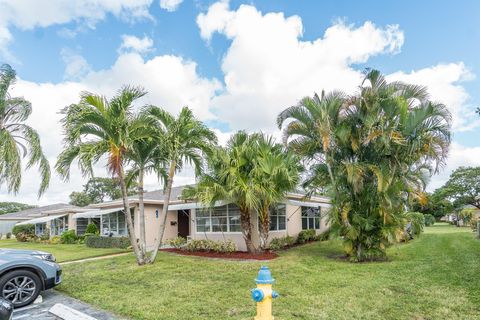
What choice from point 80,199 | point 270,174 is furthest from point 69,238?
point 80,199

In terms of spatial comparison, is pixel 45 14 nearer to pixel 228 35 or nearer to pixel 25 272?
pixel 228 35

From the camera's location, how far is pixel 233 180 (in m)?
13.0

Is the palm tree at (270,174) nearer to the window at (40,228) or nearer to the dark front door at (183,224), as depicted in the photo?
the dark front door at (183,224)

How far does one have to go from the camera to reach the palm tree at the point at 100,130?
422 inches

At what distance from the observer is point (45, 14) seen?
11.9m

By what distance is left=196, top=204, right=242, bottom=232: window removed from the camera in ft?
53.9

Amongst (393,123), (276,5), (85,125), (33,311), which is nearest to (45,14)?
(85,125)

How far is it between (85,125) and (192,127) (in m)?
3.65

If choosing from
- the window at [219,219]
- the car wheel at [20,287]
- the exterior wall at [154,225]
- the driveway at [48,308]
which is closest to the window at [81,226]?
the exterior wall at [154,225]

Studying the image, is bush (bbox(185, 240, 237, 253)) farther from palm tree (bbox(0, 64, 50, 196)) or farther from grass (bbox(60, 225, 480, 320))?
palm tree (bbox(0, 64, 50, 196))

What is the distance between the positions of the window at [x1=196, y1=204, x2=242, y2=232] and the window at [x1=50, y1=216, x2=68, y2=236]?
16.7 metres

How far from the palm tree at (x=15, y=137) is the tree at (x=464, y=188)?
5076 centimetres

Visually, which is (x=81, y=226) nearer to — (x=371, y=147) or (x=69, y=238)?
(x=69, y=238)

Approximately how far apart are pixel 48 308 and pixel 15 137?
8404 millimetres
